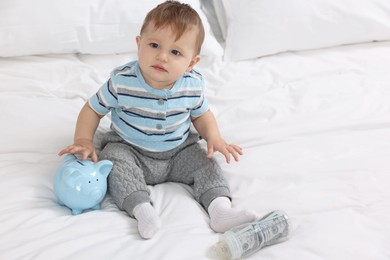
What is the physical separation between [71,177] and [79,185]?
0.08ft

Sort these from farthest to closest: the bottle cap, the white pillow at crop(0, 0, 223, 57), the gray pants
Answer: the white pillow at crop(0, 0, 223, 57), the gray pants, the bottle cap

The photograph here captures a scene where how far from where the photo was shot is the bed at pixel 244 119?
37.9 inches

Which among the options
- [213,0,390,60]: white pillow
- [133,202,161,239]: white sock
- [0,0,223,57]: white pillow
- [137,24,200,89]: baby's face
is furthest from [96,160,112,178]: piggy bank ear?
[213,0,390,60]: white pillow

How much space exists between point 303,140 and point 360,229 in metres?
0.35

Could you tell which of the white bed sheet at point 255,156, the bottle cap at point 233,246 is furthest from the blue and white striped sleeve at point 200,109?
the bottle cap at point 233,246

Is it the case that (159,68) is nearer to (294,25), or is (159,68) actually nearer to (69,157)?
(69,157)

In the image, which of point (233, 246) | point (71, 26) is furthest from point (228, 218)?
point (71, 26)

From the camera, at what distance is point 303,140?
1.29 metres

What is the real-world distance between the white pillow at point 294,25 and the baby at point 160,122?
494mm

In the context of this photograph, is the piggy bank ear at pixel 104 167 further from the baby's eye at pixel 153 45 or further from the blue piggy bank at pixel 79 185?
the baby's eye at pixel 153 45

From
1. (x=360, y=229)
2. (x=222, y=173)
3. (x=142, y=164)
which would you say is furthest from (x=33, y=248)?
(x=360, y=229)

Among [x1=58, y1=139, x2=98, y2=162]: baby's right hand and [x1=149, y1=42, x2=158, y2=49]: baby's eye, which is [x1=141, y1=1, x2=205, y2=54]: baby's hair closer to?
[x1=149, y1=42, x2=158, y2=49]: baby's eye

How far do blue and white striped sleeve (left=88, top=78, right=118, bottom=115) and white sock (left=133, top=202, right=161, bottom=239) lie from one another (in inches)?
10.8

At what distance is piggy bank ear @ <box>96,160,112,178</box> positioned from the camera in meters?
1.10
